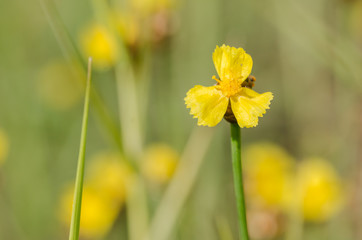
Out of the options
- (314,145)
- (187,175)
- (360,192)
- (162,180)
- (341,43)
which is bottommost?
(360,192)

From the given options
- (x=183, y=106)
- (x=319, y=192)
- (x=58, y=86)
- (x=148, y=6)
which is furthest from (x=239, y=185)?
(x=58, y=86)

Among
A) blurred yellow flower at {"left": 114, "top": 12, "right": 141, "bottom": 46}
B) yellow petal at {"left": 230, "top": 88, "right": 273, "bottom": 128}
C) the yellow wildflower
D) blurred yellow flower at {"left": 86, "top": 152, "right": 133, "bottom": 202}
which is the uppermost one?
the yellow wildflower

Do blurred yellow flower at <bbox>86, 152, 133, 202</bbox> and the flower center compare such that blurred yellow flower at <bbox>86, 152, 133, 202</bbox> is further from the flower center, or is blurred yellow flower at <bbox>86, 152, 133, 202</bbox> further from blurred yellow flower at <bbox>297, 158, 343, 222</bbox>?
the flower center

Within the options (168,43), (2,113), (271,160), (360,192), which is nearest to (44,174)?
(2,113)

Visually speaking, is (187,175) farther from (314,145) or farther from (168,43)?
(314,145)

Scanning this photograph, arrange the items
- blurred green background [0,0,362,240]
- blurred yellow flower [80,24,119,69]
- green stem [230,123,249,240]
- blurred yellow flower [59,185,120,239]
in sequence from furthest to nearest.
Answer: blurred yellow flower [80,24,119,69] → blurred yellow flower [59,185,120,239] → blurred green background [0,0,362,240] → green stem [230,123,249,240]

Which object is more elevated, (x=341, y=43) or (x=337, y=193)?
(x=341, y=43)

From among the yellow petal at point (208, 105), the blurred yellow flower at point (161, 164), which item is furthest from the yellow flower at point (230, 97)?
the blurred yellow flower at point (161, 164)

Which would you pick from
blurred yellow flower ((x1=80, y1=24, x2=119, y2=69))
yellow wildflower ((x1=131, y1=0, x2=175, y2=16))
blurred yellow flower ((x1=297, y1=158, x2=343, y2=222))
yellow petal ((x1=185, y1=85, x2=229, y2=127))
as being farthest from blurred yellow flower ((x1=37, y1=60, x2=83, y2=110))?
yellow petal ((x1=185, y1=85, x2=229, y2=127))
